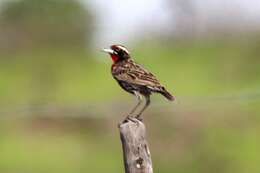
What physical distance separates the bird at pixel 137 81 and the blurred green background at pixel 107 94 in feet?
17.3

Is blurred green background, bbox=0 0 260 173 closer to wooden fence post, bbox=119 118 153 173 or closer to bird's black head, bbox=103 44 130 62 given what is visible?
bird's black head, bbox=103 44 130 62

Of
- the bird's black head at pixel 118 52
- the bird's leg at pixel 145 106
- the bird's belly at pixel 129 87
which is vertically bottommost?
the bird's leg at pixel 145 106

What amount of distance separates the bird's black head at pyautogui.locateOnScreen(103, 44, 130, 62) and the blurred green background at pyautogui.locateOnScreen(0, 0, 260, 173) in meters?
5.11

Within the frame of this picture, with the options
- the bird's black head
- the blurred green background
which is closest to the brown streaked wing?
the bird's black head

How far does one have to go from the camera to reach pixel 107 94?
1773 centimetres

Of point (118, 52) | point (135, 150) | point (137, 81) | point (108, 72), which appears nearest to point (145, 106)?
point (137, 81)

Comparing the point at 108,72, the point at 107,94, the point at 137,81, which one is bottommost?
the point at 137,81

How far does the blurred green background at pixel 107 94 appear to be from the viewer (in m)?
13.0

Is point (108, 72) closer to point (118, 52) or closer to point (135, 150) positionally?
point (118, 52)

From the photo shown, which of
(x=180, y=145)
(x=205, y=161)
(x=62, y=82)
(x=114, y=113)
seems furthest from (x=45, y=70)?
(x=205, y=161)

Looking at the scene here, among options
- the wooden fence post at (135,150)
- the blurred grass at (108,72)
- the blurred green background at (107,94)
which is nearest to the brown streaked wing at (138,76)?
the wooden fence post at (135,150)

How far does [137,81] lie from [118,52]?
0.41m

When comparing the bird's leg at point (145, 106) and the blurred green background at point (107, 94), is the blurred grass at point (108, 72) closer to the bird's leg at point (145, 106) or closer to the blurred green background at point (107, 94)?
the blurred green background at point (107, 94)

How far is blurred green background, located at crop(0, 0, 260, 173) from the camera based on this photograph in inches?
513
